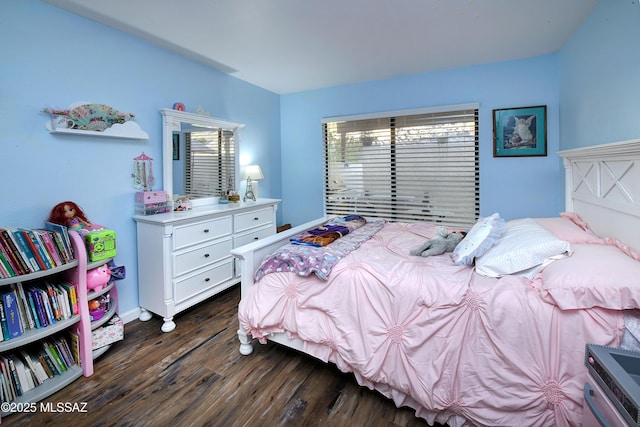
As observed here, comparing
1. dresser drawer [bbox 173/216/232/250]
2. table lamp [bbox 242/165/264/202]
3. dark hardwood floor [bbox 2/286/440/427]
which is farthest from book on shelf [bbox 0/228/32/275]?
table lamp [bbox 242/165/264/202]

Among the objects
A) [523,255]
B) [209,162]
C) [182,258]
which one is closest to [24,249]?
[182,258]

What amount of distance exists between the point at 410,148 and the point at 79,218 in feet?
10.9

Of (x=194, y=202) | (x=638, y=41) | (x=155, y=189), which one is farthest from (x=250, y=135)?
(x=638, y=41)

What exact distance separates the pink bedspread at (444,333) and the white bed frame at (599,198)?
0.77 feet

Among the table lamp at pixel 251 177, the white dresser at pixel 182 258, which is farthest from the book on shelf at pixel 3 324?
the table lamp at pixel 251 177

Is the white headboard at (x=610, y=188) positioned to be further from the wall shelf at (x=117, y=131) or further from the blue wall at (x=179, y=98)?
the wall shelf at (x=117, y=131)

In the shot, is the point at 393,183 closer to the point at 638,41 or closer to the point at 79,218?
the point at 638,41

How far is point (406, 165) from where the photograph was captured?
3.72m

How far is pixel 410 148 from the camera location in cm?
368

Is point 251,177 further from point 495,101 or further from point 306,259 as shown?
point 495,101

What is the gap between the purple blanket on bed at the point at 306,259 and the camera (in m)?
1.78

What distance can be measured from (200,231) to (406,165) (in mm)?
2500

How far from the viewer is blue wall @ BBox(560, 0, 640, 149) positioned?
1.69 metres

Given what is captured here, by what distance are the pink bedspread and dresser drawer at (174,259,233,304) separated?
90cm
